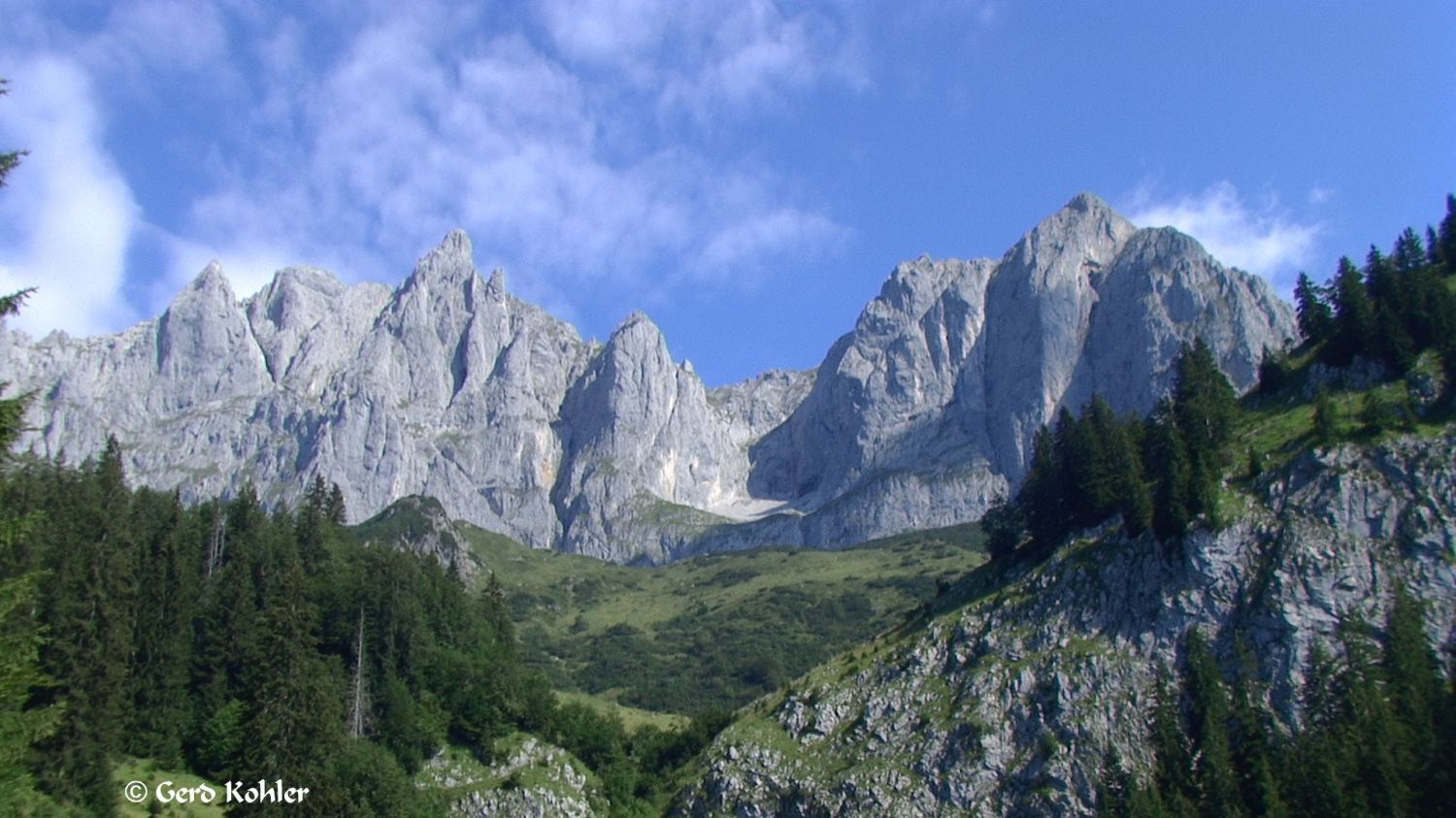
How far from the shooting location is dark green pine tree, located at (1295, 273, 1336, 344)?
122075 millimetres

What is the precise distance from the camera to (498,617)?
123875 mm

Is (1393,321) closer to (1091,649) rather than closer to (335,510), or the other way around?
(1091,649)

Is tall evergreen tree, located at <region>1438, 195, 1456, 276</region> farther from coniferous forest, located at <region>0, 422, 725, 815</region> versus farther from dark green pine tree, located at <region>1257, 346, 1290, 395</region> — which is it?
coniferous forest, located at <region>0, 422, 725, 815</region>

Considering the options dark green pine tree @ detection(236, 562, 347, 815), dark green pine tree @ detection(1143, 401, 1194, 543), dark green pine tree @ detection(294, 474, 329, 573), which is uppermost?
dark green pine tree @ detection(294, 474, 329, 573)

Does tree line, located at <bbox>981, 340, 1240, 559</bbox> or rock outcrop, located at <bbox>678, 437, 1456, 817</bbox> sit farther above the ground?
tree line, located at <bbox>981, 340, 1240, 559</bbox>

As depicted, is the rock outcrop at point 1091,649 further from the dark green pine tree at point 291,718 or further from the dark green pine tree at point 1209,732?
the dark green pine tree at point 291,718

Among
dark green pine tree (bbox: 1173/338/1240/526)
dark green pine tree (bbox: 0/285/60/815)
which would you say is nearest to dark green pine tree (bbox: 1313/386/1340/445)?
dark green pine tree (bbox: 1173/338/1240/526)

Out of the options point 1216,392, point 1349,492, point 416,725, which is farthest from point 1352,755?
point 416,725

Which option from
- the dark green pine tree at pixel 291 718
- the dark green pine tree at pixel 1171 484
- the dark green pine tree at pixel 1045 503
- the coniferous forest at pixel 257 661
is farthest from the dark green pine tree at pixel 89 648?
the dark green pine tree at pixel 1171 484

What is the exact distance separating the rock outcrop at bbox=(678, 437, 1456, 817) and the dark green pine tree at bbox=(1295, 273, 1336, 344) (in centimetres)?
2618

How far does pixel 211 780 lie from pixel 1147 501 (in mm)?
78374

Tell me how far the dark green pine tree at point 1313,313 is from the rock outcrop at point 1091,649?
26.2 meters

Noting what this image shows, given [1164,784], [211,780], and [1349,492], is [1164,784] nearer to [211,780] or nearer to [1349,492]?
[1349,492]

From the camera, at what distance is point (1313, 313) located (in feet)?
414
